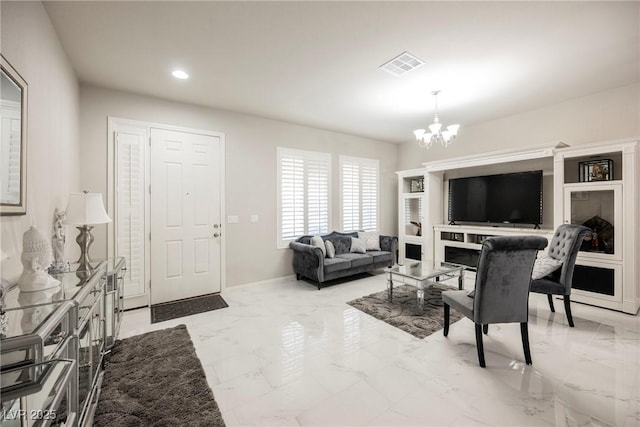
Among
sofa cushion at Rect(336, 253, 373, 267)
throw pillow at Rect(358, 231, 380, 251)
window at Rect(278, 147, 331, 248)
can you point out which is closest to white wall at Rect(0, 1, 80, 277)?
window at Rect(278, 147, 331, 248)

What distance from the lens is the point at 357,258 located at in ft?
15.2

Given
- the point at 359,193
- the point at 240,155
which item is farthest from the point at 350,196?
the point at 240,155

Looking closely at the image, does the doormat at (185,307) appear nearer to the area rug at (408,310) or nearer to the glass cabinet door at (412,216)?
the area rug at (408,310)

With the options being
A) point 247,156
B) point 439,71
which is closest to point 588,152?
point 439,71

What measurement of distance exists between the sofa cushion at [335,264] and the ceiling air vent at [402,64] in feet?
9.09

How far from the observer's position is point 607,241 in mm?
3371

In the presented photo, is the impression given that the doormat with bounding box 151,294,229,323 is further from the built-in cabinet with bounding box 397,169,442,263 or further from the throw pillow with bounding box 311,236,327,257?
the built-in cabinet with bounding box 397,169,442,263

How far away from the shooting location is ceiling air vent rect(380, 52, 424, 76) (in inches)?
108

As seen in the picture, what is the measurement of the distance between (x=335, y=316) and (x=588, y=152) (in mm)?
3812

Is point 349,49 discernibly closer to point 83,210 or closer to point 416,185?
point 83,210

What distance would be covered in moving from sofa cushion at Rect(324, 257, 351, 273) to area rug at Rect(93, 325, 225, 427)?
7.13ft

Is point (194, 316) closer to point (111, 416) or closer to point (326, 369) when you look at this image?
point (111, 416)

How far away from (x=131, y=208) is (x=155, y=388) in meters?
2.42

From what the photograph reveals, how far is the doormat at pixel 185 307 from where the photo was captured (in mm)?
3326
